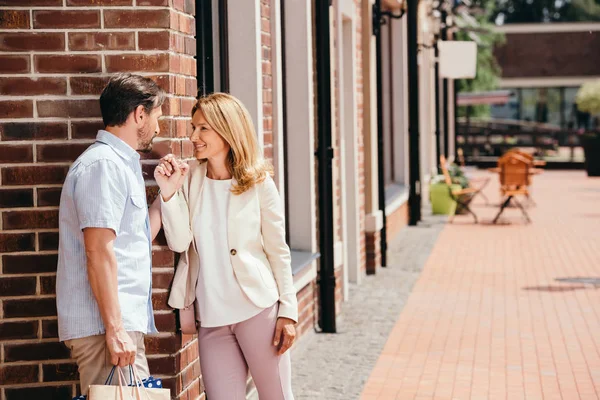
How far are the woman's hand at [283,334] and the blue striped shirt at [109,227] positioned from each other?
1.77ft

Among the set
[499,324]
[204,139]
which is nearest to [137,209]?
[204,139]

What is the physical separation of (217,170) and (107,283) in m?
0.76

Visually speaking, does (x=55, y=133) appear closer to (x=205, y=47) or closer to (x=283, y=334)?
(x=283, y=334)

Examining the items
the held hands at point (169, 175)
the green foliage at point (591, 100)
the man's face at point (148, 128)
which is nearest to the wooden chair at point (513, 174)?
the held hands at point (169, 175)

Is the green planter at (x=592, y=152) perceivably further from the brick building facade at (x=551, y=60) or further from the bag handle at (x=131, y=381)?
the bag handle at (x=131, y=381)

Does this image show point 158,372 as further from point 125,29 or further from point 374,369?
point 374,369

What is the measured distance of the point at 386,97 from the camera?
15195 millimetres

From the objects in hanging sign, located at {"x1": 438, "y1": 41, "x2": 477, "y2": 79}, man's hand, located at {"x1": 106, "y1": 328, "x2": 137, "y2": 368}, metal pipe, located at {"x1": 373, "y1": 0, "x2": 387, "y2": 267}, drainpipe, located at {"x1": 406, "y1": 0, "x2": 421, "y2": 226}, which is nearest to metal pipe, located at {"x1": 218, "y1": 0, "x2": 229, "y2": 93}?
man's hand, located at {"x1": 106, "y1": 328, "x2": 137, "y2": 368}

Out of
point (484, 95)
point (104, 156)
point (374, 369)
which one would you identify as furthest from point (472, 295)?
point (484, 95)

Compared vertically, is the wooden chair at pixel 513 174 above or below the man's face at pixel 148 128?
below

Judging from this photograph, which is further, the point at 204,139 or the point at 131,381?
the point at 204,139

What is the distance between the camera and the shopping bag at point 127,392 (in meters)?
3.28

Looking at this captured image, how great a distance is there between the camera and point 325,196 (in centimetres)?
791

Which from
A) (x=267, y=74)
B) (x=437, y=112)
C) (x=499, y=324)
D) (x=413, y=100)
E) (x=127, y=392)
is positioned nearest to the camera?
(x=127, y=392)
